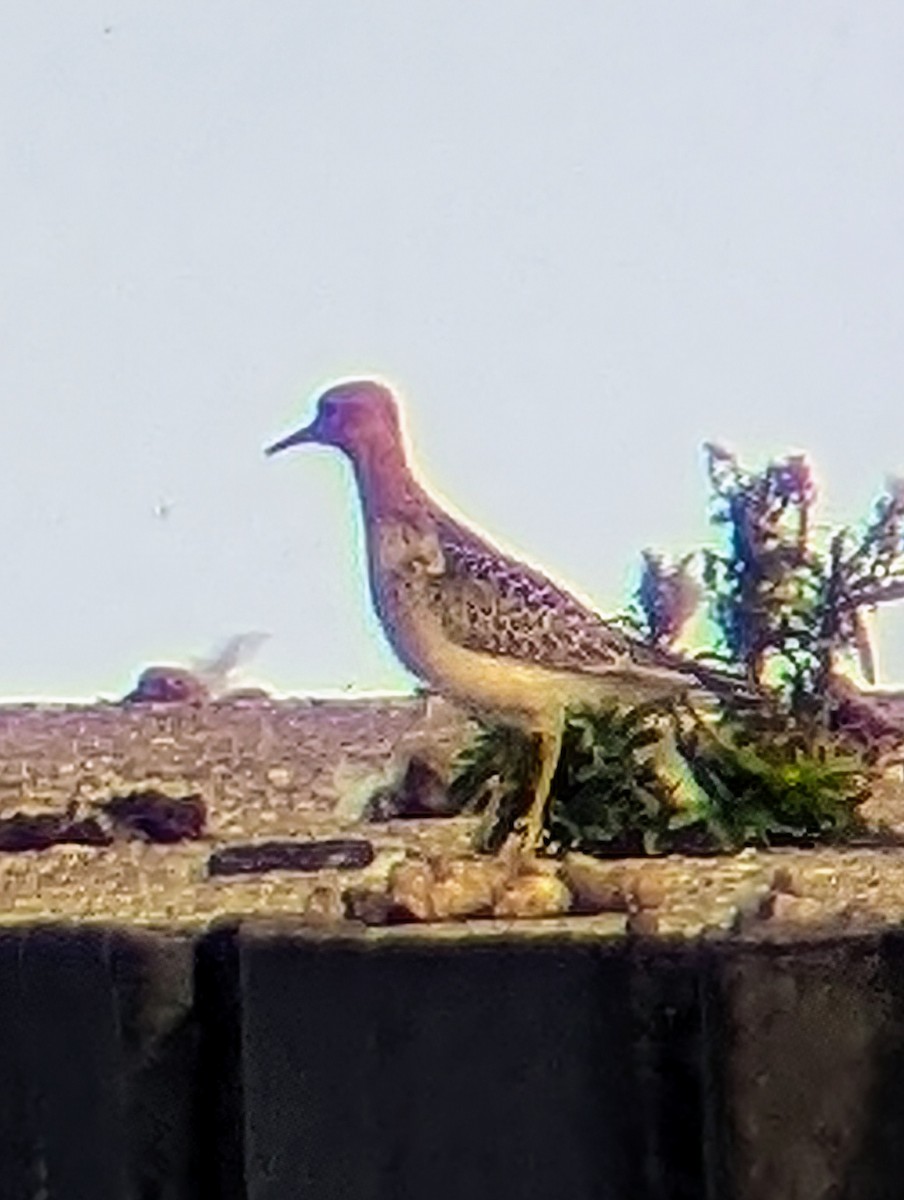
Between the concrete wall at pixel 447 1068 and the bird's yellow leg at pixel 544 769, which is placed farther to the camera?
the bird's yellow leg at pixel 544 769

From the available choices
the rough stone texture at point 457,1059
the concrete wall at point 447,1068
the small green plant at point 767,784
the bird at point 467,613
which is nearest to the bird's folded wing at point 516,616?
the bird at point 467,613

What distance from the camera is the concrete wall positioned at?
8.18ft

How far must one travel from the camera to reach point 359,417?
5.83 metres

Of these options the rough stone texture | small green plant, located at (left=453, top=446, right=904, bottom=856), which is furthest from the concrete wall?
small green plant, located at (left=453, top=446, right=904, bottom=856)

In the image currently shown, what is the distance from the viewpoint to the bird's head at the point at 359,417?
5.81m

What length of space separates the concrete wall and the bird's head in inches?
116

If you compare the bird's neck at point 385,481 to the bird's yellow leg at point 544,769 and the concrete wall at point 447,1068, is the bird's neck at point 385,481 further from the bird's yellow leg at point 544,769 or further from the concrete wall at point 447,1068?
the concrete wall at point 447,1068

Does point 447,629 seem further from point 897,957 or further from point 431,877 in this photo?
point 897,957

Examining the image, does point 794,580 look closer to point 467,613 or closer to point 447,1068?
point 467,613

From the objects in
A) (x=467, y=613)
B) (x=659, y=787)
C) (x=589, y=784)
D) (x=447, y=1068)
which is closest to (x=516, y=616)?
(x=467, y=613)

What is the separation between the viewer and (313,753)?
8844mm

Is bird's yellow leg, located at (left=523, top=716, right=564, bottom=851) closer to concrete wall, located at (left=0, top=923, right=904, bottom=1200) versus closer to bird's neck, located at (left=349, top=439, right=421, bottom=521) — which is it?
A: bird's neck, located at (left=349, top=439, right=421, bottom=521)

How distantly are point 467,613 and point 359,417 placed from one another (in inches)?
18.9

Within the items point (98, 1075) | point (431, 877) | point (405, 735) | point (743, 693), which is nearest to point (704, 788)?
point (743, 693)
